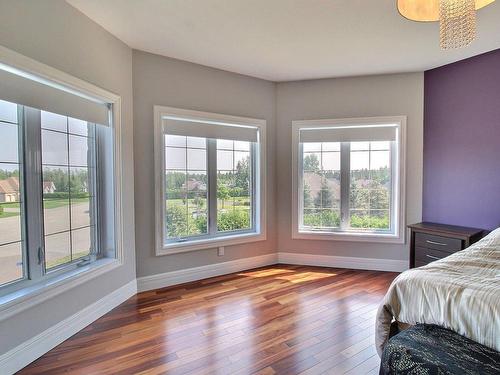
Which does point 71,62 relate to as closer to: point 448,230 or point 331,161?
point 331,161

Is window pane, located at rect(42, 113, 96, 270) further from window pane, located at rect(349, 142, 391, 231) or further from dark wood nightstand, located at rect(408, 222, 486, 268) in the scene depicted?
dark wood nightstand, located at rect(408, 222, 486, 268)

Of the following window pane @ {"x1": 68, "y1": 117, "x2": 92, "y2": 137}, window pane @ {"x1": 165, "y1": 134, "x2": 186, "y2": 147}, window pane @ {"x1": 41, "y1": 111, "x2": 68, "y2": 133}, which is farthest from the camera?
window pane @ {"x1": 165, "y1": 134, "x2": 186, "y2": 147}

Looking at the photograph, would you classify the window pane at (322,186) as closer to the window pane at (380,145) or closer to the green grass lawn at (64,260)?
the window pane at (380,145)

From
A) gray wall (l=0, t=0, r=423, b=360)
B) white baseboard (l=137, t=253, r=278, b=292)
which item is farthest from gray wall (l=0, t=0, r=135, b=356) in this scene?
white baseboard (l=137, t=253, r=278, b=292)

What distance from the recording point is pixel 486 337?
1.39m

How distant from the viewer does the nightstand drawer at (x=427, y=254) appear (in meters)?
A: 3.16

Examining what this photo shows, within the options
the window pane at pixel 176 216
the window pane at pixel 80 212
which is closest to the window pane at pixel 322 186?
the window pane at pixel 176 216

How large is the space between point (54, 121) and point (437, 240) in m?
3.83

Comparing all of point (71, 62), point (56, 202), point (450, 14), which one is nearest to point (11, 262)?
point (56, 202)

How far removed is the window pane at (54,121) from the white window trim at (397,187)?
8.71ft

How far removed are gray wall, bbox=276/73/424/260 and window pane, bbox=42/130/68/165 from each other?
254 centimetres

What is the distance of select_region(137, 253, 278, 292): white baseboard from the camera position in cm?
321

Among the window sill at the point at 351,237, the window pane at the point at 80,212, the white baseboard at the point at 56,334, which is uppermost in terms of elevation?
the window pane at the point at 80,212

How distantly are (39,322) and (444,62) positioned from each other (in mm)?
4548
